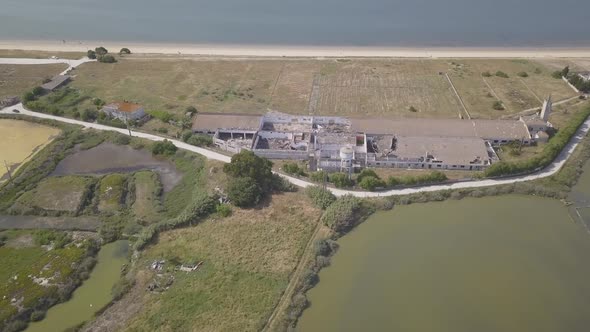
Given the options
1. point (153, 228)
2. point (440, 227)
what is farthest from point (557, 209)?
point (153, 228)

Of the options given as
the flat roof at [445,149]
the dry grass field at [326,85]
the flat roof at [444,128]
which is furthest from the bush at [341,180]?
the dry grass field at [326,85]

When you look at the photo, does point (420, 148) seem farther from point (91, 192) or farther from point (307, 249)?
point (91, 192)

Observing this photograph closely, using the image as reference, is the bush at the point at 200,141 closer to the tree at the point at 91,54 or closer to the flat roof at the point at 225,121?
the flat roof at the point at 225,121

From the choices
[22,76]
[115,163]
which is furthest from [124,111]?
[22,76]

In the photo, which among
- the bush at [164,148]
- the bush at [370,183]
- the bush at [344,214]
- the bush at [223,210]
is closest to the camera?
the bush at [344,214]

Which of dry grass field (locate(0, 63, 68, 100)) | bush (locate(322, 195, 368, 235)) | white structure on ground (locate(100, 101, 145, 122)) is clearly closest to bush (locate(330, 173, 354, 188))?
bush (locate(322, 195, 368, 235))

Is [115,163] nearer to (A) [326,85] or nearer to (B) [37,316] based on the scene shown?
(B) [37,316]
